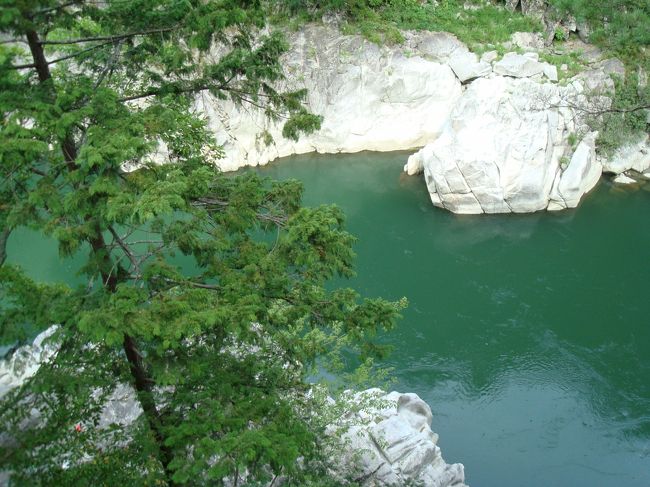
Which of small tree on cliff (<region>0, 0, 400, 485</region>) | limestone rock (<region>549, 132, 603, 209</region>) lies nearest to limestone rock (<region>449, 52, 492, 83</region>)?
limestone rock (<region>549, 132, 603, 209</region>)

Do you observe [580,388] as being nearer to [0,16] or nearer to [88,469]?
[88,469]

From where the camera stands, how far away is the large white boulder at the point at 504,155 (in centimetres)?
2022

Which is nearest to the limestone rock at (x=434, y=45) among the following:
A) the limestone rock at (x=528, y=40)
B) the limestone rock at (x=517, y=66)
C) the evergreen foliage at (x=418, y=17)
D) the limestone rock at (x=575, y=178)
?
the evergreen foliage at (x=418, y=17)

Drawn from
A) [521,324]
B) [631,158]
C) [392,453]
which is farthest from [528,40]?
[392,453]

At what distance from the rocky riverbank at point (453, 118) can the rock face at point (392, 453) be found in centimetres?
1144

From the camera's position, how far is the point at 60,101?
4.69 meters

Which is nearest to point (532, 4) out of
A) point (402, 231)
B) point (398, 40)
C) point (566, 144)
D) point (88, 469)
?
point (398, 40)

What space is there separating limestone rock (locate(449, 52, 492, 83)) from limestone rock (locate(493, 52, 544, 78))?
25.0 inches

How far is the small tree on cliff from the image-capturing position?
454 centimetres

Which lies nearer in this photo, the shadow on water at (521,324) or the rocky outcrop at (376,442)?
the rocky outcrop at (376,442)

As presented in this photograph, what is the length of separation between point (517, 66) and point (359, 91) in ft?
20.6

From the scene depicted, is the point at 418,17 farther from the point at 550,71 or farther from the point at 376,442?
the point at 376,442

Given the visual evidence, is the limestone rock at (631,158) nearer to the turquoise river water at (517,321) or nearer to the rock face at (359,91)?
the turquoise river water at (517,321)

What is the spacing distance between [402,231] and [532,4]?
41.7 ft
